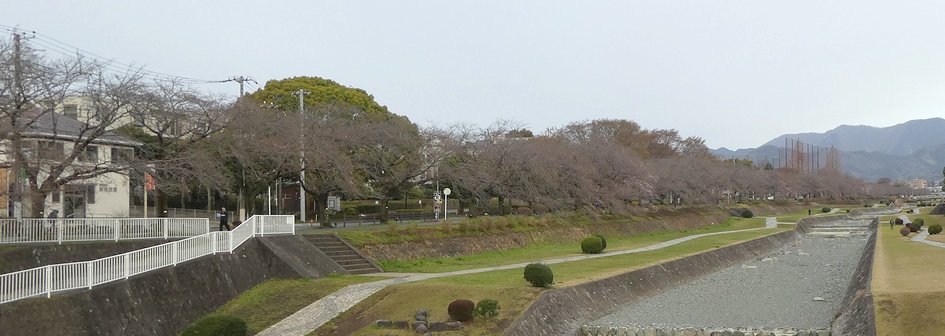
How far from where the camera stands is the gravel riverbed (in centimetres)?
2406

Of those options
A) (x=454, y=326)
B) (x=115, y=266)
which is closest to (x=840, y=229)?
(x=454, y=326)

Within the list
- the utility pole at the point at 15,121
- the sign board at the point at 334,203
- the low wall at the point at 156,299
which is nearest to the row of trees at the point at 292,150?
the utility pole at the point at 15,121

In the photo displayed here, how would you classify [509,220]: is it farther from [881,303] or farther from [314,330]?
[881,303]

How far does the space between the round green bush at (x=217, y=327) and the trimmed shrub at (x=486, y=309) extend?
6542 mm

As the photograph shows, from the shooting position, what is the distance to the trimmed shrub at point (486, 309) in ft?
66.7

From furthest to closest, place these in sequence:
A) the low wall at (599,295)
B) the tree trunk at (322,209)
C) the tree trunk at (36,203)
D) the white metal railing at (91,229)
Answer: the tree trunk at (322,209) < the tree trunk at (36,203) < the white metal railing at (91,229) < the low wall at (599,295)

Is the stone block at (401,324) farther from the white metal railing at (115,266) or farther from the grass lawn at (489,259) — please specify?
the grass lawn at (489,259)

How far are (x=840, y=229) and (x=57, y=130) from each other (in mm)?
76570

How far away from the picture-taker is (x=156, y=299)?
20.9 m

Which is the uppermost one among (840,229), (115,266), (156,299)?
(115,266)

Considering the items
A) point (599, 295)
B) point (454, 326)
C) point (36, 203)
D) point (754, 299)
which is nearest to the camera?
point (454, 326)

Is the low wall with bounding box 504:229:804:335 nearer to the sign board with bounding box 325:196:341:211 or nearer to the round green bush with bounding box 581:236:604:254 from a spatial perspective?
the round green bush with bounding box 581:236:604:254

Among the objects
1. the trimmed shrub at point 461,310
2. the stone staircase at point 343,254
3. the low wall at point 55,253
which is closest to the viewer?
the trimmed shrub at point 461,310

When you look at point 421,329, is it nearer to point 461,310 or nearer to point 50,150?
point 461,310
